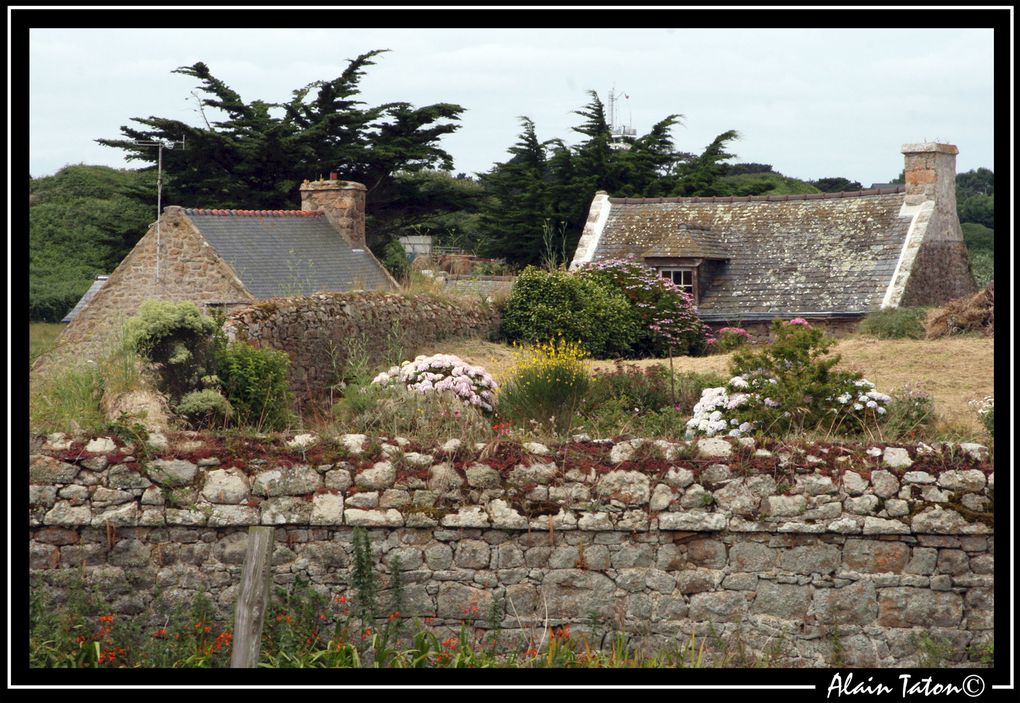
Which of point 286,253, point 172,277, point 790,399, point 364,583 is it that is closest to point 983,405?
point 790,399

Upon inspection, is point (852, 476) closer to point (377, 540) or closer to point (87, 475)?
point (377, 540)

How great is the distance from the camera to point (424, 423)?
9.66m

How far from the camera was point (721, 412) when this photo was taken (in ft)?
34.8

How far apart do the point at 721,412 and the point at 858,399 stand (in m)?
1.21

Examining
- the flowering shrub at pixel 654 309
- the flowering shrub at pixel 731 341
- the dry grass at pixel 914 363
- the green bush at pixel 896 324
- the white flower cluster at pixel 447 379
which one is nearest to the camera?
the white flower cluster at pixel 447 379

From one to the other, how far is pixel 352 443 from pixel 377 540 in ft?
2.33

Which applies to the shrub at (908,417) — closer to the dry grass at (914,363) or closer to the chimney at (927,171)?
the dry grass at (914,363)

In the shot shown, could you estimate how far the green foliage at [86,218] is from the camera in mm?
16406

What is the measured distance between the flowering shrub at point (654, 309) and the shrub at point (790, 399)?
28.8ft

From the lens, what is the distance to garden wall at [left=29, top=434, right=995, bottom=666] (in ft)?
25.6

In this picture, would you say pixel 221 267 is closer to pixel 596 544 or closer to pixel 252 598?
pixel 252 598

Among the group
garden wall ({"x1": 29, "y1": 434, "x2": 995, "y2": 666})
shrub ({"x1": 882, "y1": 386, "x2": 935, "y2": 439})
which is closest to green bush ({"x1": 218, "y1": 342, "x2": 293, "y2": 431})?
garden wall ({"x1": 29, "y1": 434, "x2": 995, "y2": 666})

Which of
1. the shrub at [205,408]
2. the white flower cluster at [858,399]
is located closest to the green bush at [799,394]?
the white flower cluster at [858,399]
